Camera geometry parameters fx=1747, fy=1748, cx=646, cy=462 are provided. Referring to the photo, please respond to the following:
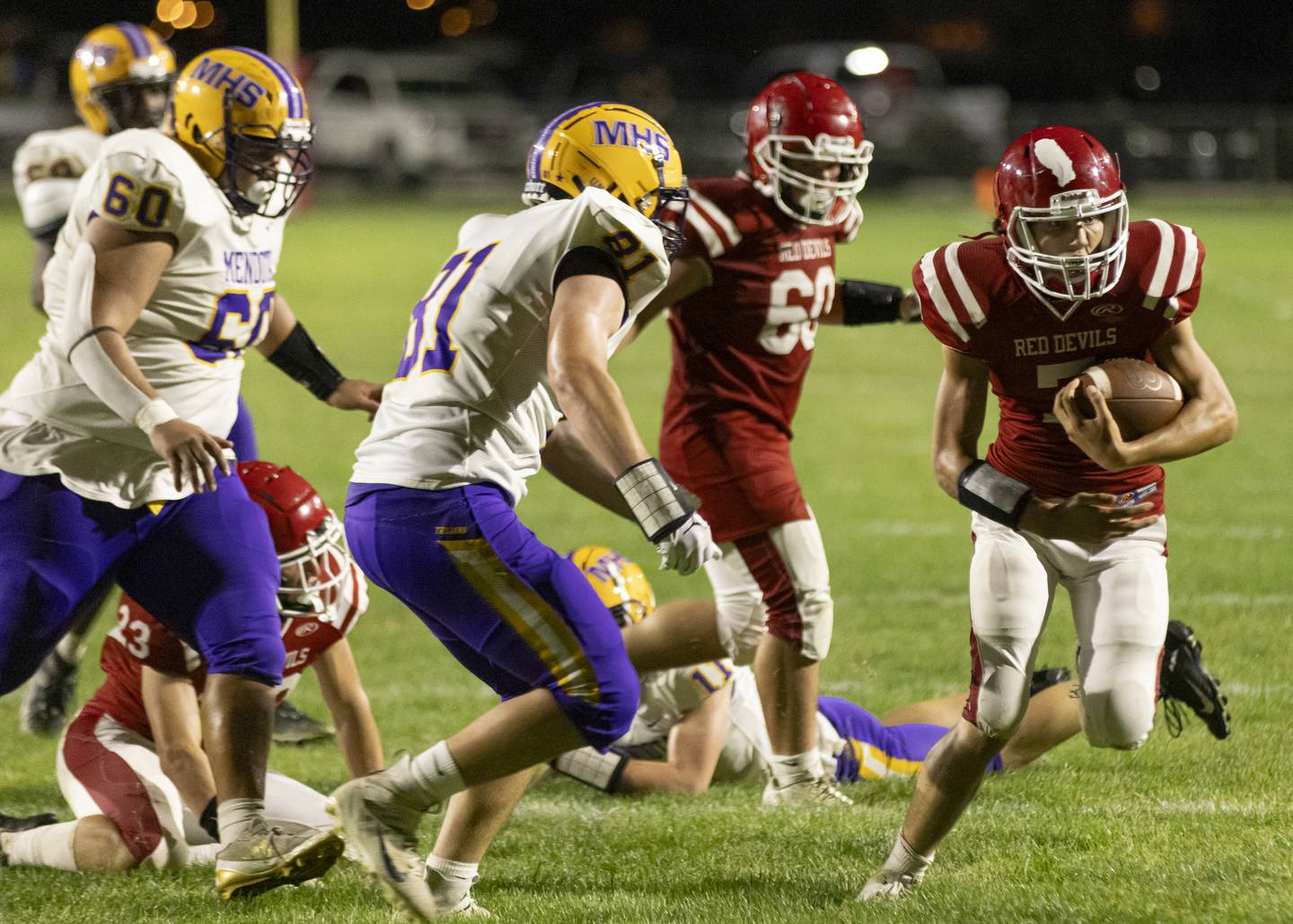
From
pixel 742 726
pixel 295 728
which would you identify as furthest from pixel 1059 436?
pixel 295 728

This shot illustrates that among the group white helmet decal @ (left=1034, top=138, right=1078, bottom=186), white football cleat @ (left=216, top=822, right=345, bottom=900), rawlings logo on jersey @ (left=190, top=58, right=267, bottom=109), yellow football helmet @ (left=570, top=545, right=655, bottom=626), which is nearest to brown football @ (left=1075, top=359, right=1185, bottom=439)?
white helmet decal @ (left=1034, top=138, right=1078, bottom=186)

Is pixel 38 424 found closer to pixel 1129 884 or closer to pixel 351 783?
pixel 351 783

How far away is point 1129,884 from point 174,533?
2.17 m

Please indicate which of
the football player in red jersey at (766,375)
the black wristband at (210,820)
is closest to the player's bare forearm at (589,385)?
the black wristband at (210,820)

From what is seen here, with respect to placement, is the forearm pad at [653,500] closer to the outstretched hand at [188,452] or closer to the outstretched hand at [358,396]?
the outstretched hand at [188,452]

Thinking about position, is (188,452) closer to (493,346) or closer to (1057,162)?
(493,346)

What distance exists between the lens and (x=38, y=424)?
157 inches

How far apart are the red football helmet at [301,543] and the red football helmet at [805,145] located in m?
1.53

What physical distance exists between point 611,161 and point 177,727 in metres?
1.65

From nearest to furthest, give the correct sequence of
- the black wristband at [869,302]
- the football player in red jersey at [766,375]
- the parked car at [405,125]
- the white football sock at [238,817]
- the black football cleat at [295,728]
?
1. the white football sock at [238,817]
2. the football player in red jersey at [766,375]
3. the black wristband at [869,302]
4. the black football cleat at [295,728]
5. the parked car at [405,125]

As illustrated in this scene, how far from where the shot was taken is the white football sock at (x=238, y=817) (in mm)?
3633

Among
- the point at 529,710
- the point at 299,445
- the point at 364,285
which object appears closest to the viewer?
the point at 529,710

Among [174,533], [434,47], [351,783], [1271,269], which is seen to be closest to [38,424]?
[174,533]

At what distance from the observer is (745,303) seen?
189 inches
